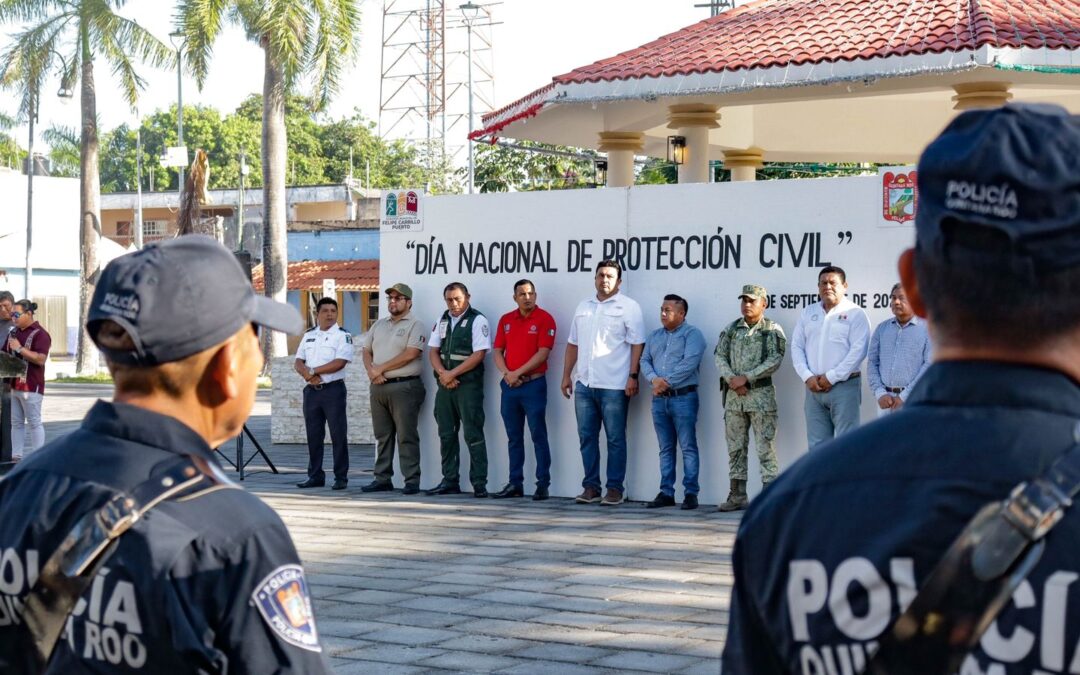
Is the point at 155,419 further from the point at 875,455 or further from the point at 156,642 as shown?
the point at 875,455

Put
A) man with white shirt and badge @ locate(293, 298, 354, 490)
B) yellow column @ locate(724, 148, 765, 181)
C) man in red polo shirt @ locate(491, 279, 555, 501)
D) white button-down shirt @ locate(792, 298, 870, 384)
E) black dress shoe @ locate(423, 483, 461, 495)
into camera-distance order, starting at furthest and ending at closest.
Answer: yellow column @ locate(724, 148, 765, 181), man with white shirt and badge @ locate(293, 298, 354, 490), black dress shoe @ locate(423, 483, 461, 495), man in red polo shirt @ locate(491, 279, 555, 501), white button-down shirt @ locate(792, 298, 870, 384)

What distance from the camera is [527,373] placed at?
513 inches

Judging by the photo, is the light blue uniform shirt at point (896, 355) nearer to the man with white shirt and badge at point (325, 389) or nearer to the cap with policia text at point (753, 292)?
the cap with policia text at point (753, 292)

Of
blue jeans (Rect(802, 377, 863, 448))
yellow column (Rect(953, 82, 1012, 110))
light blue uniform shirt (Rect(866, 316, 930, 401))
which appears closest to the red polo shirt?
blue jeans (Rect(802, 377, 863, 448))

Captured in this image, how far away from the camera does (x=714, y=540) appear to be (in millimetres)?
10234

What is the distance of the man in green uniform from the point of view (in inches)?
527

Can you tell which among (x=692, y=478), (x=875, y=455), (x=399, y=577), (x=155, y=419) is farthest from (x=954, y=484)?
(x=692, y=478)

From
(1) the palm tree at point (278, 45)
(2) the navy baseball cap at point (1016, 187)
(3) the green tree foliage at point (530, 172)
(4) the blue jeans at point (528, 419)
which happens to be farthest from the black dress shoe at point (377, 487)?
(3) the green tree foliage at point (530, 172)

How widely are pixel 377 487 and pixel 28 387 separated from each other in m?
4.19

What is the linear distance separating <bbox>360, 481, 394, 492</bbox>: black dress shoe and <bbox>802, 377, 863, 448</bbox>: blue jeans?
4.40 m

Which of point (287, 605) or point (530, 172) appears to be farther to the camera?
point (530, 172)

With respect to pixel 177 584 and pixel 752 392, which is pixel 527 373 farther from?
pixel 177 584

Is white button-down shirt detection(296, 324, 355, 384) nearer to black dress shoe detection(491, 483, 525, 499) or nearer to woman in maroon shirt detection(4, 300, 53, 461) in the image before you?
black dress shoe detection(491, 483, 525, 499)

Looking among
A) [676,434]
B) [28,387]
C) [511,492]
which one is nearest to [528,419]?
[511,492]
